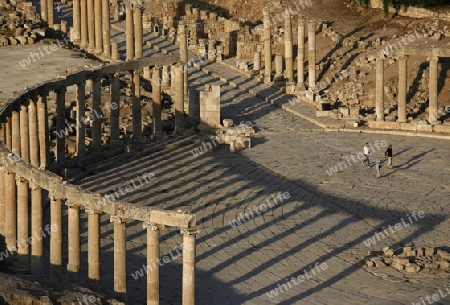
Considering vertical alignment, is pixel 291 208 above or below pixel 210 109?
below

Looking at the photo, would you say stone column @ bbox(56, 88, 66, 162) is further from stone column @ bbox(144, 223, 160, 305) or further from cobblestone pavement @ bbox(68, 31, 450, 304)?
stone column @ bbox(144, 223, 160, 305)

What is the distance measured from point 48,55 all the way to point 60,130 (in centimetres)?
1734

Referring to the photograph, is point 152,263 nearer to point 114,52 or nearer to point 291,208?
point 291,208

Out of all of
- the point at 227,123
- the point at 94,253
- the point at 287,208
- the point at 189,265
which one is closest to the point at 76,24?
the point at 227,123

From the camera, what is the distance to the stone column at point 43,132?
5791 cm

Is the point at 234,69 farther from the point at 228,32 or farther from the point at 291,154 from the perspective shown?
the point at 291,154

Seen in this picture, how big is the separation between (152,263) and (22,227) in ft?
19.6

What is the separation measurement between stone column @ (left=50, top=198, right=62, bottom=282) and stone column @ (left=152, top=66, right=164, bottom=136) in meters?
18.4

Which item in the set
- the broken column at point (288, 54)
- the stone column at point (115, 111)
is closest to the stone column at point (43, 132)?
the stone column at point (115, 111)

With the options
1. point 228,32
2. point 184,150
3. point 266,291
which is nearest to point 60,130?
point 184,150

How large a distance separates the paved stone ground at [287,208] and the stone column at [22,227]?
1.68 metres

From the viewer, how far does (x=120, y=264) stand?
43250 millimetres

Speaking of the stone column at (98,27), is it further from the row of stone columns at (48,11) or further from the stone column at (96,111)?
the stone column at (96,111)

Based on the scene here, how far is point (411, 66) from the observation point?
72.8 m
